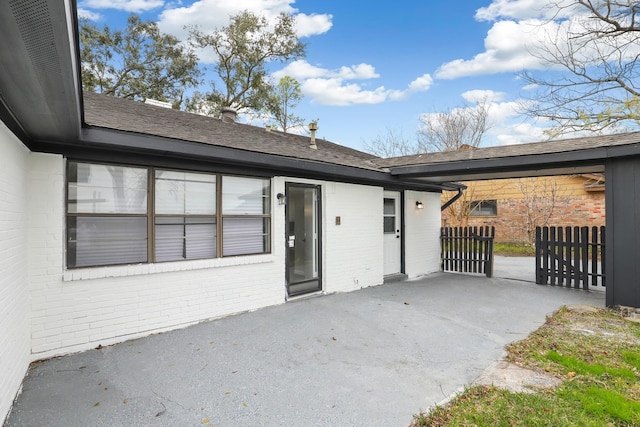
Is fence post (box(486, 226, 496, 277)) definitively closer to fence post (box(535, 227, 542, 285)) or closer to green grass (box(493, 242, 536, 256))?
fence post (box(535, 227, 542, 285))

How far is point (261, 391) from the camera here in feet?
9.48

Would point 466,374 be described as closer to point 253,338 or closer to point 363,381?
point 363,381

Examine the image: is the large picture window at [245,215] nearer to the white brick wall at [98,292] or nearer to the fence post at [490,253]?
the white brick wall at [98,292]

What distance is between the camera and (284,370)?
3.28 meters

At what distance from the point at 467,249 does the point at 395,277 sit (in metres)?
2.42

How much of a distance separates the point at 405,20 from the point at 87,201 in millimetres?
10983

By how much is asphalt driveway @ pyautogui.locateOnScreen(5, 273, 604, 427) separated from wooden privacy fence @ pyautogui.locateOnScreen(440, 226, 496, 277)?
118 inches

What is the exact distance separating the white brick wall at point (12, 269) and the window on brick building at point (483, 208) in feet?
51.4

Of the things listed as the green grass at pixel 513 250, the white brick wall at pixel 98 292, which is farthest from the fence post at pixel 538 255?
the white brick wall at pixel 98 292

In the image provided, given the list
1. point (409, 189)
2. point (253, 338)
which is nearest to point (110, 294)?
point (253, 338)

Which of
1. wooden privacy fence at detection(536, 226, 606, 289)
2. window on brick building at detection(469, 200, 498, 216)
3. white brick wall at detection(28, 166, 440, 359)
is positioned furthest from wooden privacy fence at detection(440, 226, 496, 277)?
window on brick building at detection(469, 200, 498, 216)

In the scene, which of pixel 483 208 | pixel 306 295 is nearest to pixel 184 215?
pixel 306 295

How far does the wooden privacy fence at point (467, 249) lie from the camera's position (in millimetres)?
8305

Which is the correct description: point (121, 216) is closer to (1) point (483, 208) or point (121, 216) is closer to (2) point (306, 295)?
(2) point (306, 295)
